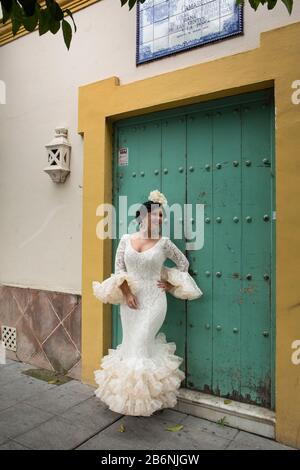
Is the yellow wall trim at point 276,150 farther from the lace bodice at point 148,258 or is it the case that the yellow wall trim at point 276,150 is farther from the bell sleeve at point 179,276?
the bell sleeve at point 179,276

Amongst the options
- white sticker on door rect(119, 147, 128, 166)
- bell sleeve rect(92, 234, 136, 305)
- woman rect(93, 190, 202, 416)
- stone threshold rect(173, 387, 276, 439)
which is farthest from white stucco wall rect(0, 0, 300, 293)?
stone threshold rect(173, 387, 276, 439)

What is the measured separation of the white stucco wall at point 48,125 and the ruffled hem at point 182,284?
45.7 inches

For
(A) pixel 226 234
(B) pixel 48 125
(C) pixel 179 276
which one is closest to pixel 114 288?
(C) pixel 179 276

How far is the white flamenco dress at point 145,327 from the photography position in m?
2.79

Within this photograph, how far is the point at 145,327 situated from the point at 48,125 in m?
2.56

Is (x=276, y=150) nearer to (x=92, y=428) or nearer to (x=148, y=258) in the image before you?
(x=148, y=258)

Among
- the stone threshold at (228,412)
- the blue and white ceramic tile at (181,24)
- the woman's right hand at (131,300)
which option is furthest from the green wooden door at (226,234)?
the blue and white ceramic tile at (181,24)

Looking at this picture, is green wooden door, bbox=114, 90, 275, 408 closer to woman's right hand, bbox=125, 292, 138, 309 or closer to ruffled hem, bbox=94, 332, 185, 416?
ruffled hem, bbox=94, 332, 185, 416

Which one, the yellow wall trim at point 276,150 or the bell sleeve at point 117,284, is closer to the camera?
the yellow wall trim at point 276,150

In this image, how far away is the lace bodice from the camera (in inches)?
117

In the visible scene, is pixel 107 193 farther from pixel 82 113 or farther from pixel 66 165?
pixel 82 113

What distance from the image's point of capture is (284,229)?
8.58 feet

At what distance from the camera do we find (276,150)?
2.67m

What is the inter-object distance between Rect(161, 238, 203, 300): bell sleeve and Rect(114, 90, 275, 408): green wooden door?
6.3 inches
